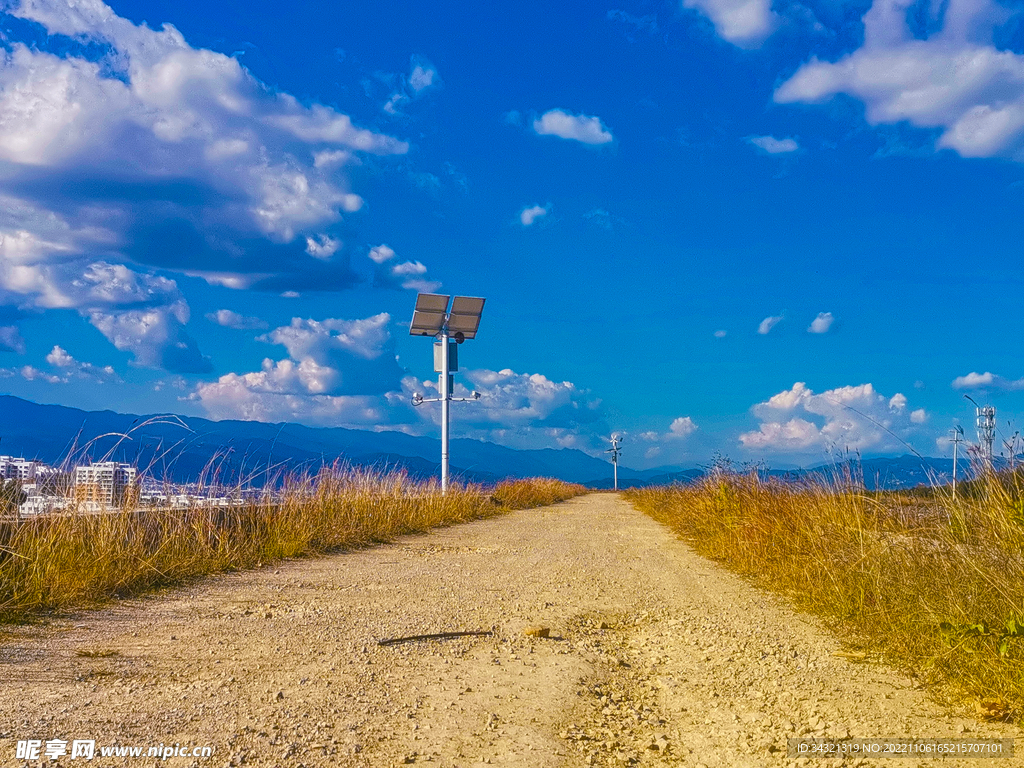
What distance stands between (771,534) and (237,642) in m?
5.54

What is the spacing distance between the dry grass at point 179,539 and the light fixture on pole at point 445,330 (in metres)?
7.18

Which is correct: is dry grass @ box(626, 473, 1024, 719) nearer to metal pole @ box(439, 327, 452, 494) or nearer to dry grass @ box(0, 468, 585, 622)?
dry grass @ box(0, 468, 585, 622)

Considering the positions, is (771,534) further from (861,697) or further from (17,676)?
(17,676)

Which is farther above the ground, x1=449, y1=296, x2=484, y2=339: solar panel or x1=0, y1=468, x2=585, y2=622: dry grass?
x1=449, y1=296, x2=484, y2=339: solar panel

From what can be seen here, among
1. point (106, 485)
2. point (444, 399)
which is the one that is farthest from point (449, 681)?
point (444, 399)

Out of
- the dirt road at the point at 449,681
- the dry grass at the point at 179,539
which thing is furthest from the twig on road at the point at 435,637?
the dry grass at the point at 179,539

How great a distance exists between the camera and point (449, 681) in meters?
4.11

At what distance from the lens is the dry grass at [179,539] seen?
19.4 ft

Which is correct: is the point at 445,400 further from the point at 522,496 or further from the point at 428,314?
the point at 522,496

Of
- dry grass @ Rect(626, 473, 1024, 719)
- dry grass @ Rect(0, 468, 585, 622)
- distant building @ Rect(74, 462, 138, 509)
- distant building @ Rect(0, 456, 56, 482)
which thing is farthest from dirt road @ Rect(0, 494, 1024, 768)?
distant building @ Rect(0, 456, 56, 482)

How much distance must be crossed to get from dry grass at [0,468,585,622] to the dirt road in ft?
1.40

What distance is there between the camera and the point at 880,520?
6637 mm

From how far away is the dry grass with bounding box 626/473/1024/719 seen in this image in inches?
149

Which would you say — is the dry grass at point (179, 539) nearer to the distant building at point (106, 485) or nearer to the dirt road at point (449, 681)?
the distant building at point (106, 485)
